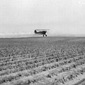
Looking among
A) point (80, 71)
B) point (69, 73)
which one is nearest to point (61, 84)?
point (69, 73)

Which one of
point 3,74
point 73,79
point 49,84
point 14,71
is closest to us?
point 49,84

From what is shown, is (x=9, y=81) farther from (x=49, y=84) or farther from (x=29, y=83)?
(x=49, y=84)

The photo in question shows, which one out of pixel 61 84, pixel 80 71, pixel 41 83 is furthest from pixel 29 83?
pixel 80 71

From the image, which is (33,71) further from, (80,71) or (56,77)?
(80,71)

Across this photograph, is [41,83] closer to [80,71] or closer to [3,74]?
[3,74]

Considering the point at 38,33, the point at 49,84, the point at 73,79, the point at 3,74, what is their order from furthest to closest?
1. the point at 38,33
2. the point at 3,74
3. the point at 73,79
4. the point at 49,84

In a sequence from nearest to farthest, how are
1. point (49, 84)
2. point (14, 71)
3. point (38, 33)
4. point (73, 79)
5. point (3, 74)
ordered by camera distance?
point (49, 84), point (73, 79), point (3, 74), point (14, 71), point (38, 33)

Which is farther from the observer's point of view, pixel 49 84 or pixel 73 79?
pixel 73 79

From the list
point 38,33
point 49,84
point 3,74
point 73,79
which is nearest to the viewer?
point 49,84

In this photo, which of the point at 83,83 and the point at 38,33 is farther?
the point at 38,33

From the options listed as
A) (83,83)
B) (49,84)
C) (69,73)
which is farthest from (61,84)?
(69,73)
